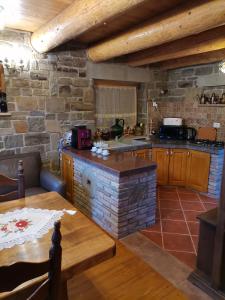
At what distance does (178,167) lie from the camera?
13.2 ft

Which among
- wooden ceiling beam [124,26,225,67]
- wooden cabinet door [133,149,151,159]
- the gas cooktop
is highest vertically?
wooden ceiling beam [124,26,225,67]

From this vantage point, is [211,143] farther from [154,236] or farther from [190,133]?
[154,236]

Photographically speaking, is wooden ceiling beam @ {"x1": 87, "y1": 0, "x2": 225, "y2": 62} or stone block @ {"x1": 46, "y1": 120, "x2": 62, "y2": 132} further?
stone block @ {"x1": 46, "y1": 120, "x2": 62, "y2": 132}

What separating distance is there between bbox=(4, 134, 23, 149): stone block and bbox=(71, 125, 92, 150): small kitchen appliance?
2.46 feet

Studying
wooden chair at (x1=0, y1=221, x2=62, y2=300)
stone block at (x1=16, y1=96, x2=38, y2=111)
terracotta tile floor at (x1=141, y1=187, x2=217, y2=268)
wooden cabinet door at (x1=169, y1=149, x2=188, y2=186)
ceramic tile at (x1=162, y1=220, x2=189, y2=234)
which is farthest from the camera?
wooden cabinet door at (x1=169, y1=149, x2=188, y2=186)

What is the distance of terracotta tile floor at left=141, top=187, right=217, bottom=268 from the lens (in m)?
2.39

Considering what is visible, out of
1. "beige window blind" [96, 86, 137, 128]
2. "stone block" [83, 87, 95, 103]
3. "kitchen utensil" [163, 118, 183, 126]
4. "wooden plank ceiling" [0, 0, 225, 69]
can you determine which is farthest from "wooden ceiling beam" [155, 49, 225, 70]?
"stone block" [83, 87, 95, 103]

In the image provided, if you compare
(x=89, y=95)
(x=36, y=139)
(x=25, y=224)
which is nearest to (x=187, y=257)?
(x=25, y=224)

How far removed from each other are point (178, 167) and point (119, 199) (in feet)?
6.37

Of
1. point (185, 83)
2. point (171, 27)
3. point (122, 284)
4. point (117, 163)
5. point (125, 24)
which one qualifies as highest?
point (125, 24)

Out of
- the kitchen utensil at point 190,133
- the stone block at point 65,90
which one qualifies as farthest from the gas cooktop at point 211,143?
the stone block at point 65,90

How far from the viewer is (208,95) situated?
4.12 m

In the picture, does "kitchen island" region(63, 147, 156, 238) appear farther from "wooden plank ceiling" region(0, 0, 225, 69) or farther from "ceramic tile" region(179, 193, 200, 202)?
"wooden plank ceiling" region(0, 0, 225, 69)

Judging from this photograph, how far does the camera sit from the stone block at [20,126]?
314cm
